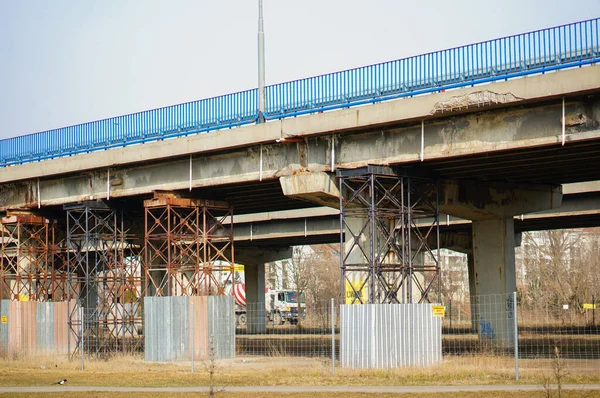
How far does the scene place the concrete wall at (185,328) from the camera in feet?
100

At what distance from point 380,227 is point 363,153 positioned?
8.61 ft

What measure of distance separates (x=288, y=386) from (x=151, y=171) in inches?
563

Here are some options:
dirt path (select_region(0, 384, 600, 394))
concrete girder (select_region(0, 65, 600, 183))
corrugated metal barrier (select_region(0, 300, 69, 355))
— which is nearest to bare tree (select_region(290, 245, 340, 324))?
corrugated metal barrier (select_region(0, 300, 69, 355))

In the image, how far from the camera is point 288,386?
20172mm

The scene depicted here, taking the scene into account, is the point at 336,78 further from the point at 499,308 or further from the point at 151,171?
the point at 499,308

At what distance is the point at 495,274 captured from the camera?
32625 mm

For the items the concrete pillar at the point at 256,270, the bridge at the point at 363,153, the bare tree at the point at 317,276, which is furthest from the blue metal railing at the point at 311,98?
the bare tree at the point at 317,276

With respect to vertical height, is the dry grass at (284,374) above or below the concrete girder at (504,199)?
below

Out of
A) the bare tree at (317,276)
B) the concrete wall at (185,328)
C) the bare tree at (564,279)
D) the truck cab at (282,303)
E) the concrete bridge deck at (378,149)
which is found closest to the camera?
the concrete bridge deck at (378,149)

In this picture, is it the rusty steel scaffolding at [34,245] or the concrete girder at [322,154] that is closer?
the concrete girder at [322,154]

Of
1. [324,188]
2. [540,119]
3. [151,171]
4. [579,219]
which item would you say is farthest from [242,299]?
[540,119]

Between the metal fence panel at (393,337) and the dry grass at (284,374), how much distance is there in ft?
2.45

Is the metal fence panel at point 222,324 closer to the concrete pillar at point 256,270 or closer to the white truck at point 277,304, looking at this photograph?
the concrete pillar at point 256,270

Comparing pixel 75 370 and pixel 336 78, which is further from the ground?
pixel 336 78
